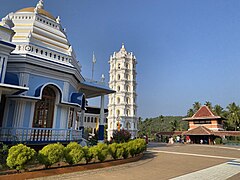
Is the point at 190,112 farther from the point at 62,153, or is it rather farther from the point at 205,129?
the point at 62,153

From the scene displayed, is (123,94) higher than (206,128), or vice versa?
(123,94)

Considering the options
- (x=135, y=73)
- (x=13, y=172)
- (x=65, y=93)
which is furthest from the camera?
(x=135, y=73)

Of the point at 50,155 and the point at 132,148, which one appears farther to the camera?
the point at 132,148

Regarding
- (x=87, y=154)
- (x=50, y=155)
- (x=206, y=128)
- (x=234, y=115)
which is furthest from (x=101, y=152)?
(x=234, y=115)

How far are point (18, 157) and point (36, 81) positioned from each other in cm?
558

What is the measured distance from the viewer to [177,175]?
7.77 m

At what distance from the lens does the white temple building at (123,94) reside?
160 ft

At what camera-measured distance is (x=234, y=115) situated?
146ft

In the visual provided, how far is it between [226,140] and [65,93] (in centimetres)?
3318

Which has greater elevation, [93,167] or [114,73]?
[114,73]

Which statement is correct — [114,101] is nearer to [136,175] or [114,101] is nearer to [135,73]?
[135,73]

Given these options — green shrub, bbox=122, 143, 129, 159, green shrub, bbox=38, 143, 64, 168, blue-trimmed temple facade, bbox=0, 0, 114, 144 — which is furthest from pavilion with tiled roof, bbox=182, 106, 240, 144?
green shrub, bbox=38, 143, 64, 168

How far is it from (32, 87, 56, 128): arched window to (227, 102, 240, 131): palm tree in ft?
146

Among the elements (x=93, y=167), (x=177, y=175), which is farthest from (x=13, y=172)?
(x=177, y=175)
